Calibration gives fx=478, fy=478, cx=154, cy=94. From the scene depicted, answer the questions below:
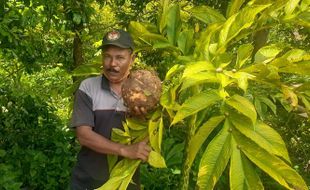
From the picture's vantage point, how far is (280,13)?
7.13 ft

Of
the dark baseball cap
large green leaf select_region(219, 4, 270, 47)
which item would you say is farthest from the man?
large green leaf select_region(219, 4, 270, 47)

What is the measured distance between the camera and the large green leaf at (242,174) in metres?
1.63

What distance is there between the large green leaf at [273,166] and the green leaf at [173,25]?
0.78 m

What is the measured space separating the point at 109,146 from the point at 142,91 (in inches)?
14.2

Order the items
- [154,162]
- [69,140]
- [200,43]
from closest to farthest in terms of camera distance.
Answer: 1. [154,162]
2. [200,43]
3. [69,140]

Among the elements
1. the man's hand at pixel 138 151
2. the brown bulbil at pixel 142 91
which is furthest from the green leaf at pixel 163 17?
the man's hand at pixel 138 151

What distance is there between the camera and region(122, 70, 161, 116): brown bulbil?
196 cm

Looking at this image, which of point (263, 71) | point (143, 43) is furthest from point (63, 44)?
point (263, 71)

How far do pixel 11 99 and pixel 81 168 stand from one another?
2.61 m

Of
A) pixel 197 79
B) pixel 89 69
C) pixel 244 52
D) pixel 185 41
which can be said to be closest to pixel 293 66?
pixel 244 52

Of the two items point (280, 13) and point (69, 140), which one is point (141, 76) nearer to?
point (280, 13)

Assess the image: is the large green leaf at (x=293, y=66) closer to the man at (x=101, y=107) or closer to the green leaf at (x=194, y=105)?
the green leaf at (x=194, y=105)

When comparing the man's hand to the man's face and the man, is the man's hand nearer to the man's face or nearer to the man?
the man

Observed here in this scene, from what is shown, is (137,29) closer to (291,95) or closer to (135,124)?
(135,124)
